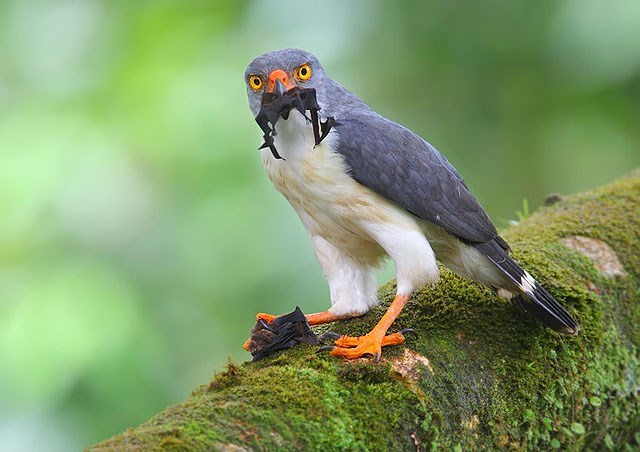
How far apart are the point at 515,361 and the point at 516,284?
1.11 ft

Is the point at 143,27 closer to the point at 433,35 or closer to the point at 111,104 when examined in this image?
the point at 111,104

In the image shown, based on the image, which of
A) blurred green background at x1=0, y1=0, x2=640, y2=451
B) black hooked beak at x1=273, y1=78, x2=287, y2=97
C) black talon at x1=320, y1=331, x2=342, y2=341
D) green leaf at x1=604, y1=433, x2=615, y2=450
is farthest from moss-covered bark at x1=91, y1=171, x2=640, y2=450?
blurred green background at x1=0, y1=0, x2=640, y2=451

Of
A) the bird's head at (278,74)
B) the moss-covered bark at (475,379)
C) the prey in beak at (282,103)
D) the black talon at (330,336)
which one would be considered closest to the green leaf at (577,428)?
the moss-covered bark at (475,379)

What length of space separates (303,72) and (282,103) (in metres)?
0.22

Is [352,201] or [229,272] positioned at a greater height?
[229,272]

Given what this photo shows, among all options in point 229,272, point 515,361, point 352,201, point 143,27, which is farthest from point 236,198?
point 515,361

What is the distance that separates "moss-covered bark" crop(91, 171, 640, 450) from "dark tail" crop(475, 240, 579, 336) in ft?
0.23

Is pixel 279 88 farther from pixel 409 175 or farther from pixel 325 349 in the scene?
pixel 325 349

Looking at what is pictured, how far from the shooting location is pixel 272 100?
3.24 m

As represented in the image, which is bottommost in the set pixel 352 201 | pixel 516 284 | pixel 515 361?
pixel 515 361

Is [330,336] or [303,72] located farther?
[303,72]

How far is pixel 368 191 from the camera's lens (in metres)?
3.38

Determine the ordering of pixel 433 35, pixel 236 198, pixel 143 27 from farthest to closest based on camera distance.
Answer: pixel 433 35
pixel 143 27
pixel 236 198

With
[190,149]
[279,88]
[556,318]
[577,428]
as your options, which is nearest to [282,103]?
[279,88]
